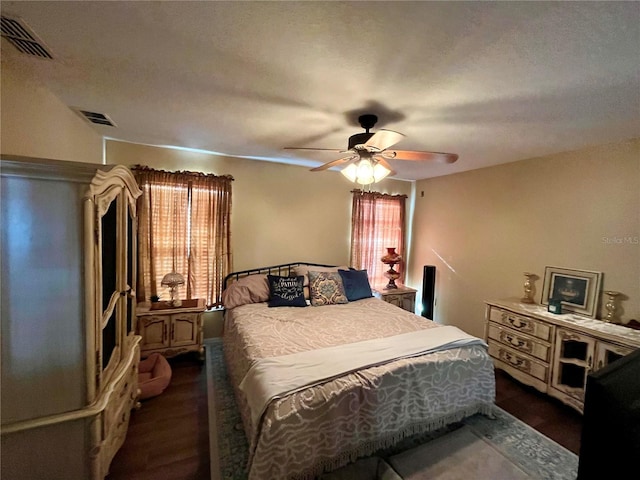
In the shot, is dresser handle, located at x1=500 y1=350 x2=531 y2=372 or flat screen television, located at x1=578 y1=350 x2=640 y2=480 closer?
flat screen television, located at x1=578 y1=350 x2=640 y2=480

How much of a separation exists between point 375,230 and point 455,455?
123 inches

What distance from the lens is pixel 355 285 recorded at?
11.5 feet

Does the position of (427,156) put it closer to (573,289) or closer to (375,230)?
(573,289)

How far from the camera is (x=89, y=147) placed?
8.40ft

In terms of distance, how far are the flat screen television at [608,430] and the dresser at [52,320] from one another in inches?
73.1

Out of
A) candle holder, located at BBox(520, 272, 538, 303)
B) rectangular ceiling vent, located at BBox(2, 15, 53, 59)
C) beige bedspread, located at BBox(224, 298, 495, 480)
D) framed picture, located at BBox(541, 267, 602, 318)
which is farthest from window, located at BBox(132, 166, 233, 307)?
framed picture, located at BBox(541, 267, 602, 318)

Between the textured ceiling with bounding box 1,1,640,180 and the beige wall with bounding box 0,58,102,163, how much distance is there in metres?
0.08

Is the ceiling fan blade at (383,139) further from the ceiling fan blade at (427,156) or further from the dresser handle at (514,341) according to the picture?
the dresser handle at (514,341)

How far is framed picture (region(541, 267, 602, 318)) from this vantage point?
2.57 m

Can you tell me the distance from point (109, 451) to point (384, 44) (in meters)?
2.68

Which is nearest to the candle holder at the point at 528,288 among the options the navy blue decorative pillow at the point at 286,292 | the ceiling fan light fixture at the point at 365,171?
the ceiling fan light fixture at the point at 365,171

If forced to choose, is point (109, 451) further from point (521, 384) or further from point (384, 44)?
point (521, 384)

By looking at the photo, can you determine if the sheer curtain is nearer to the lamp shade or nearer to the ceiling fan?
the ceiling fan

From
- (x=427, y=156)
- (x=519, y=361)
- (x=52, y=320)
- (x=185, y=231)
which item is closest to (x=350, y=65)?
(x=427, y=156)
